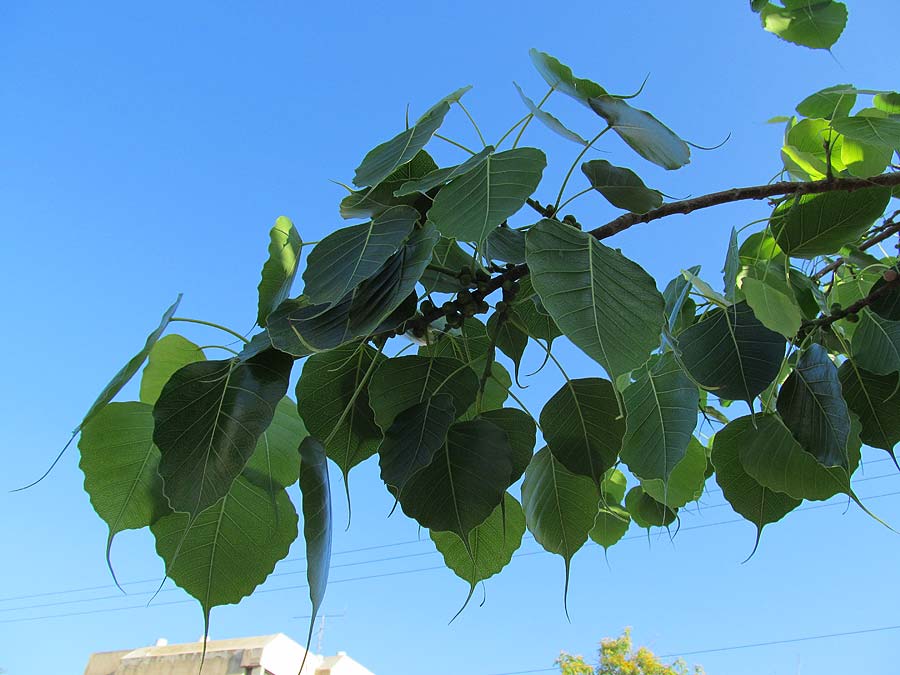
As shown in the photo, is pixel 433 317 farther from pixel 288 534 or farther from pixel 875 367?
pixel 875 367

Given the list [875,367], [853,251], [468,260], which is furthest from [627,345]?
[853,251]

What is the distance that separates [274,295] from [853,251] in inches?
24.5

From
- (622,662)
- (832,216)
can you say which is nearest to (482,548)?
(832,216)

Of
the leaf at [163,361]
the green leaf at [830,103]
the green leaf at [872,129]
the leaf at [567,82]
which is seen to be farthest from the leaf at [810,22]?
the leaf at [163,361]

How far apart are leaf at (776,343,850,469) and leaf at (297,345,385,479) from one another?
1.02 feet

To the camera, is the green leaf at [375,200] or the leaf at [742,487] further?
the leaf at [742,487]

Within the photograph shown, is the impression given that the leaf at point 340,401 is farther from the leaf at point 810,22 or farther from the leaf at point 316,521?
the leaf at point 810,22

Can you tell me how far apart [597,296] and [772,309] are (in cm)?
18

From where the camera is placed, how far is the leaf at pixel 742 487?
0.65 metres

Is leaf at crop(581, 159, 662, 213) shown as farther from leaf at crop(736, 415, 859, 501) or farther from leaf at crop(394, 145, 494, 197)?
leaf at crop(736, 415, 859, 501)

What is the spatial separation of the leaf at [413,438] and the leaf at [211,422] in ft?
0.26

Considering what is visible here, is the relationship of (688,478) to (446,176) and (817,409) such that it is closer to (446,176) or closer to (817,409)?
(817,409)

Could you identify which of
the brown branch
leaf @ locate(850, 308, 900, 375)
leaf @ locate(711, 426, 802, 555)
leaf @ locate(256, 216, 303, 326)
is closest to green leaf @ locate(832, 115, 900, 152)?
the brown branch

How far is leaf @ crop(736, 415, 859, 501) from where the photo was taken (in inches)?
24.5
